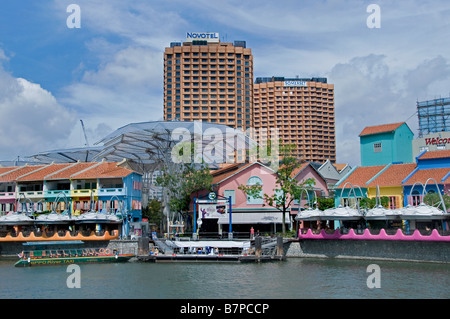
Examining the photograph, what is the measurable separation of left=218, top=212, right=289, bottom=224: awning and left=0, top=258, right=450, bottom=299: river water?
562 inches

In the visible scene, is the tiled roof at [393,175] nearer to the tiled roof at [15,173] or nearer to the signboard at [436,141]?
the signboard at [436,141]

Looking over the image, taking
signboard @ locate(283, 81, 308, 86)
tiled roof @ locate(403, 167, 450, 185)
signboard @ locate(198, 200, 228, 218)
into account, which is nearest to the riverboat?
signboard @ locate(198, 200, 228, 218)

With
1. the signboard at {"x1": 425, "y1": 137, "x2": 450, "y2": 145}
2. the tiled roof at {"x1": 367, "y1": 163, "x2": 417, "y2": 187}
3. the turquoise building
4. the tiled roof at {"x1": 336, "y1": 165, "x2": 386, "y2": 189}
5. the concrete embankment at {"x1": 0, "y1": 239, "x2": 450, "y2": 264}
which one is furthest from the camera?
the signboard at {"x1": 425, "y1": 137, "x2": 450, "y2": 145}

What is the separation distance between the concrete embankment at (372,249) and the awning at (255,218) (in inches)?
277

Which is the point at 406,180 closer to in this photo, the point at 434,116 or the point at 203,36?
the point at 434,116

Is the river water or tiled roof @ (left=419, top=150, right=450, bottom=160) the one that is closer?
the river water


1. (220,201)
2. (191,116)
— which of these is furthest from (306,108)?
(220,201)

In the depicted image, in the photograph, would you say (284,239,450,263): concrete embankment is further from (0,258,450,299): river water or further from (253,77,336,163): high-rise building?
(253,77,336,163): high-rise building

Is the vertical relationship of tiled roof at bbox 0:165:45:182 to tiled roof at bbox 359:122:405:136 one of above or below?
below

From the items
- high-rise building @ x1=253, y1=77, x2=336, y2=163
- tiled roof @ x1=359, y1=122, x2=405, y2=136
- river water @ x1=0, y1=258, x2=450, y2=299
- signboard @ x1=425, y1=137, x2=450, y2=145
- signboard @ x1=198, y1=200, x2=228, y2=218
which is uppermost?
high-rise building @ x1=253, y1=77, x2=336, y2=163

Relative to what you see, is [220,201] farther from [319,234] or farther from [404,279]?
[404,279]

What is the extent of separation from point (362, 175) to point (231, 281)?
3416 centimetres

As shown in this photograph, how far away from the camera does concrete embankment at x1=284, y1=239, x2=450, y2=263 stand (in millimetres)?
49219
